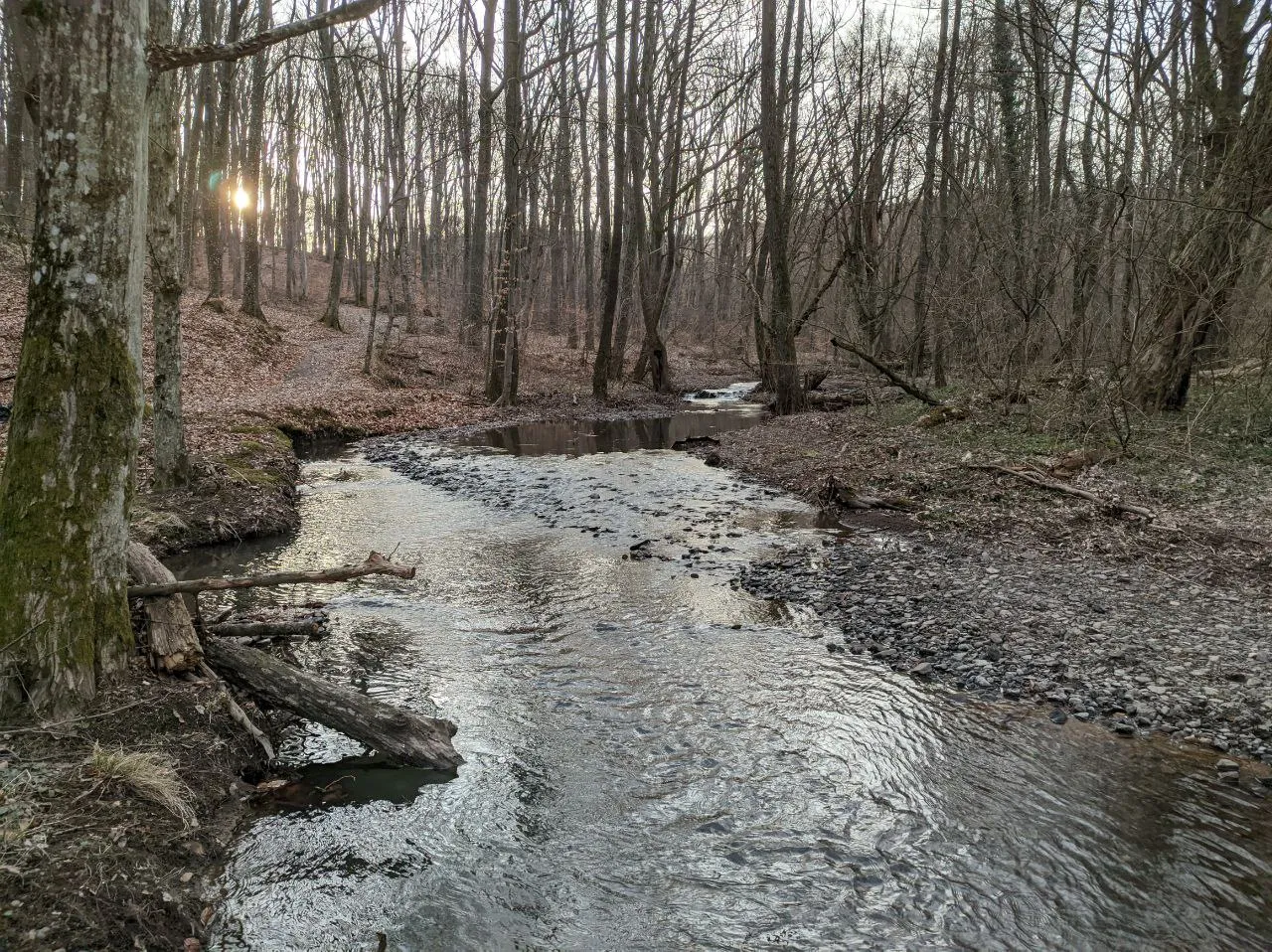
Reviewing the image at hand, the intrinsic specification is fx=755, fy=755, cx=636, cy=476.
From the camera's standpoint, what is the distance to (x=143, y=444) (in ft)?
38.5

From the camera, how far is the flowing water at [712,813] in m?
3.80

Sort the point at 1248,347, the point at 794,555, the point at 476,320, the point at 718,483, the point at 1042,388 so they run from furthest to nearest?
the point at 476,320, the point at 1042,388, the point at 718,483, the point at 1248,347, the point at 794,555

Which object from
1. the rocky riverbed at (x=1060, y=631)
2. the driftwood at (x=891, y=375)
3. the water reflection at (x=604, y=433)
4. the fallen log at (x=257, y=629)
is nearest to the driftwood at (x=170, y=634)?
the fallen log at (x=257, y=629)

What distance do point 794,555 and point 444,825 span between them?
607 cm

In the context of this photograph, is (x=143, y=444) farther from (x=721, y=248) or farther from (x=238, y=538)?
(x=721, y=248)

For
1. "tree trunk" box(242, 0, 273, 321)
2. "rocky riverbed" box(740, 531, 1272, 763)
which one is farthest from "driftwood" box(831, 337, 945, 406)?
"tree trunk" box(242, 0, 273, 321)

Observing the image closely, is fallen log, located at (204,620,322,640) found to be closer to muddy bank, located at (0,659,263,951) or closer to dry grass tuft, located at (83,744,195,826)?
muddy bank, located at (0,659,263,951)

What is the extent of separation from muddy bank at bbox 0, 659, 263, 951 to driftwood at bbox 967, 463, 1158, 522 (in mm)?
9845

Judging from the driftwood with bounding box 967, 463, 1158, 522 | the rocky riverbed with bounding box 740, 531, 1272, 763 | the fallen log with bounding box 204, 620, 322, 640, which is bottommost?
the rocky riverbed with bounding box 740, 531, 1272, 763

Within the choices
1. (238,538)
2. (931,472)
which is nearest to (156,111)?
(238,538)

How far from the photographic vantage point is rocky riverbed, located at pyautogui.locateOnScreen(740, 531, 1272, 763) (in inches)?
223

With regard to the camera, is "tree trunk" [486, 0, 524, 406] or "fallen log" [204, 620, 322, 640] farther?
"tree trunk" [486, 0, 524, 406]

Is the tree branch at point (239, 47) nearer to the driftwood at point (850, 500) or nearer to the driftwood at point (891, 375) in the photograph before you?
the driftwood at point (850, 500)

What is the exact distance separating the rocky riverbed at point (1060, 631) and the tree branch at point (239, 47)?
6.13 m
